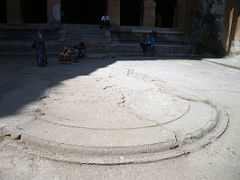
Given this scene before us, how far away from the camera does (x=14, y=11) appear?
15383 millimetres

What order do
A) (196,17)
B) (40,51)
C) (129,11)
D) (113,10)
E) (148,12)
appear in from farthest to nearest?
(129,11), (148,12), (113,10), (196,17), (40,51)

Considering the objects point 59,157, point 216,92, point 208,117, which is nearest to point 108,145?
point 59,157

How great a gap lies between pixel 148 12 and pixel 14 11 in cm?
734

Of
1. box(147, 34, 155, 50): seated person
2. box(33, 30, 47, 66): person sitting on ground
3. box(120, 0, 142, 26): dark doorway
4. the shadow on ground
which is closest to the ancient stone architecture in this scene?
box(147, 34, 155, 50): seated person

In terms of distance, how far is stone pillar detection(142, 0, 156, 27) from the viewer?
17.1 meters

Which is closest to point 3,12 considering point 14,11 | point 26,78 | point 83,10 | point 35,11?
point 35,11

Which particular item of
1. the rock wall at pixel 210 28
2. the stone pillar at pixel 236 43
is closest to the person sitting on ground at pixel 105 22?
the rock wall at pixel 210 28

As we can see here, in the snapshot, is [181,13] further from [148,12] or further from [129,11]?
[129,11]

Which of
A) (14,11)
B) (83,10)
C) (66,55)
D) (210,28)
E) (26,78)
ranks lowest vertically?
(26,78)

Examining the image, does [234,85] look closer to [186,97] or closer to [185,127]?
[186,97]

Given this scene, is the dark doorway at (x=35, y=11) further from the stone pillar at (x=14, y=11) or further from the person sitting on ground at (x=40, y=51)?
the person sitting on ground at (x=40, y=51)

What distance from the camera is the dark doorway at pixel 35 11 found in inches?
766

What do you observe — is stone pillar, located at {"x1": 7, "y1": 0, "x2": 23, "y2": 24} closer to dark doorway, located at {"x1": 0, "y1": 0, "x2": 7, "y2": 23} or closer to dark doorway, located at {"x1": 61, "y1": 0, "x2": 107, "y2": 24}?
dark doorway, located at {"x1": 0, "y1": 0, "x2": 7, "y2": 23}

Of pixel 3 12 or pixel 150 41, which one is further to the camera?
pixel 3 12
